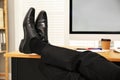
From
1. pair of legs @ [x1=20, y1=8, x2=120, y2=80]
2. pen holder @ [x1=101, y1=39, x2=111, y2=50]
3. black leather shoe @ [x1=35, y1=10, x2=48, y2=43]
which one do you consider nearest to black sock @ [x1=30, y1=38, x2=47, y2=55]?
pair of legs @ [x1=20, y1=8, x2=120, y2=80]

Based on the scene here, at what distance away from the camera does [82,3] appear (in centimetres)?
277

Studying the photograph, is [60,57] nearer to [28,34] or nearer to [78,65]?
[78,65]

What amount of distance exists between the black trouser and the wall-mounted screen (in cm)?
189

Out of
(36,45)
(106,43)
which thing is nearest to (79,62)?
(36,45)

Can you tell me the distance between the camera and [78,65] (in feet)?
2.78

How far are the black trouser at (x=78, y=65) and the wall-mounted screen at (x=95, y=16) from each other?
6.21ft

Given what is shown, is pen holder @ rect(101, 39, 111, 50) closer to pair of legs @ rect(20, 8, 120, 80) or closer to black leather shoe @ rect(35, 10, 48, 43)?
black leather shoe @ rect(35, 10, 48, 43)

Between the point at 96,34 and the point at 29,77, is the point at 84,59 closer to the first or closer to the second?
the point at 29,77

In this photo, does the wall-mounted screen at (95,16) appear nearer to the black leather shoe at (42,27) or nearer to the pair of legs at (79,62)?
the black leather shoe at (42,27)

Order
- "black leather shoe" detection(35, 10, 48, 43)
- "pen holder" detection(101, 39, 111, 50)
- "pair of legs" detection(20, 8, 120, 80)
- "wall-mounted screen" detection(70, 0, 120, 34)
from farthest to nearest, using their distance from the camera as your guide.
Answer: "wall-mounted screen" detection(70, 0, 120, 34) → "pen holder" detection(101, 39, 111, 50) → "black leather shoe" detection(35, 10, 48, 43) → "pair of legs" detection(20, 8, 120, 80)

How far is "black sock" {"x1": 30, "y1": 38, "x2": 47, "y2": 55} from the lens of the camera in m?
0.98

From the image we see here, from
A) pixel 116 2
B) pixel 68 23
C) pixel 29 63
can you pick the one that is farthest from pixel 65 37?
pixel 29 63

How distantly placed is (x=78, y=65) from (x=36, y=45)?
25cm

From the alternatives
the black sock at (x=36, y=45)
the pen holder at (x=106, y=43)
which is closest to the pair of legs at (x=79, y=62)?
the black sock at (x=36, y=45)
